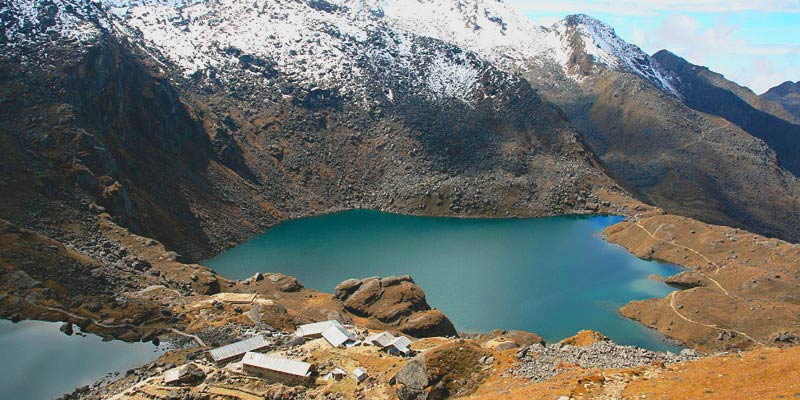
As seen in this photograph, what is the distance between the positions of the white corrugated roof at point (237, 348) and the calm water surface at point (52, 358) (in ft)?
21.2

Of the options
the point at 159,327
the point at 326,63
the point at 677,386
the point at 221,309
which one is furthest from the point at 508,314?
the point at 326,63

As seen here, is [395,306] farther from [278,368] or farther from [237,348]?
[278,368]

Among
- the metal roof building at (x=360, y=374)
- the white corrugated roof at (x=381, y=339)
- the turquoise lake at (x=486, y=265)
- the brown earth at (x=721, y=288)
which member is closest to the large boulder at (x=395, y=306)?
the turquoise lake at (x=486, y=265)

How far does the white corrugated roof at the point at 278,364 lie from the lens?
115 feet

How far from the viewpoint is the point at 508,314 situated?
70.2 metres

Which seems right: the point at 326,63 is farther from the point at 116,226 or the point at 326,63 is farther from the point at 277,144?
the point at 116,226

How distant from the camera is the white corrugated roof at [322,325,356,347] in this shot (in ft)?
138

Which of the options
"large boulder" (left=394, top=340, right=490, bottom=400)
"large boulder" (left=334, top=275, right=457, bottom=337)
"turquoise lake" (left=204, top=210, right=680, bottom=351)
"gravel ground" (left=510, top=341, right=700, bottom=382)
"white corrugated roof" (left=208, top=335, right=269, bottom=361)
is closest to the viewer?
"large boulder" (left=394, top=340, right=490, bottom=400)

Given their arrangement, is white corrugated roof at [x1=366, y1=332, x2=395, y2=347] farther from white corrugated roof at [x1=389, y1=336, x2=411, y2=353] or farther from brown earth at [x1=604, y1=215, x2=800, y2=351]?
brown earth at [x1=604, y1=215, x2=800, y2=351]

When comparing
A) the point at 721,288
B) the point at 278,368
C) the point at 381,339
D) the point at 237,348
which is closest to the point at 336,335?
the point at 381,339

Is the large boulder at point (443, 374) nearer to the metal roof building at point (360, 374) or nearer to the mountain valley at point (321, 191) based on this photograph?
the mountain valley at point (321, 191)

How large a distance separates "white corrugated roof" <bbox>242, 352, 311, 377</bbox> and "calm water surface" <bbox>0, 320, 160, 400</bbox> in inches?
398

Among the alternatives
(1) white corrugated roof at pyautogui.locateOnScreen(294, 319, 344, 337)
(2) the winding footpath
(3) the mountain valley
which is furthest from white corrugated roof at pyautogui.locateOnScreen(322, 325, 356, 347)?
(2) the winding footpath

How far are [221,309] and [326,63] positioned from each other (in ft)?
403
